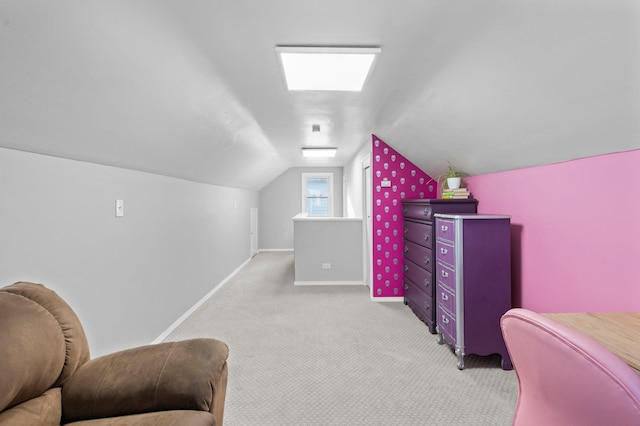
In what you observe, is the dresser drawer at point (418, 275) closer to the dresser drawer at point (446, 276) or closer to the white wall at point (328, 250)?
the dresser drawer at point (446, 276)

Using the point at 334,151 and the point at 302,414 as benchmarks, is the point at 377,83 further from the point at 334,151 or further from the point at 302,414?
Result: the point at 334,151

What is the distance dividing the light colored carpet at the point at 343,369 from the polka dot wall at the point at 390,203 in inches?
13.4

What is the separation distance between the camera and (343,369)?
228 cm

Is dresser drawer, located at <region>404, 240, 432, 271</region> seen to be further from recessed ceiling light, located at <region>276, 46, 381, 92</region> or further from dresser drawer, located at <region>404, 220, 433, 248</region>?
recessed ceiling light, located at <region>276, 46, 381, 92</region>

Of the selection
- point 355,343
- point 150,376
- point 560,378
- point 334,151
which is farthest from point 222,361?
point 334,151

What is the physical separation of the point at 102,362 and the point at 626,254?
2.58 m

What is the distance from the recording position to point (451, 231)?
2461 millimetres

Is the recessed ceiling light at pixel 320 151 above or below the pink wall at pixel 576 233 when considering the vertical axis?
above

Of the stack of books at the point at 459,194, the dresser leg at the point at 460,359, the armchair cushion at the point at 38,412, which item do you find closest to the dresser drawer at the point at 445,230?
the stack of books at the point at 459,194

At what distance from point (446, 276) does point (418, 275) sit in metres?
0.74

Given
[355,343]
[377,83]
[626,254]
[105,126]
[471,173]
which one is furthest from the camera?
[471,173]

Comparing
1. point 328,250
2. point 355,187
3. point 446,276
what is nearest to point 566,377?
point 446,276

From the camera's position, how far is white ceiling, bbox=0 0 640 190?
1167 mm

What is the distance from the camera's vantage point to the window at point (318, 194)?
26.3ft
